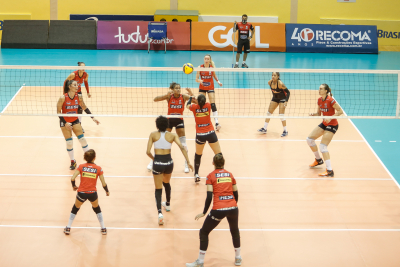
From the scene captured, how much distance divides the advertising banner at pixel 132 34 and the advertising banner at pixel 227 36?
0.63 metres

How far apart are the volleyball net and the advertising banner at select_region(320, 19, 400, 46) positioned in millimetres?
7105

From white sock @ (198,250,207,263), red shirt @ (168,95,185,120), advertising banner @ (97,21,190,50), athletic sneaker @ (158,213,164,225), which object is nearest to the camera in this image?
white sock @ (198,250,207,263)

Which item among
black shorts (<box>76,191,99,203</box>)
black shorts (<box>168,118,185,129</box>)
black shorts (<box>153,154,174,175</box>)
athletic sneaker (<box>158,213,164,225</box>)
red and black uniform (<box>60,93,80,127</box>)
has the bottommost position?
athletic sneaker (<box>158,213,164,225</box>)

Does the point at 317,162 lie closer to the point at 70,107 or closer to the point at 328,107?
the point at 328,107

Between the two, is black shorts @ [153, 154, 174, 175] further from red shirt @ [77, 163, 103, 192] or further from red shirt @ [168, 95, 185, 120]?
red shirt @ [168, 95, 185, 120]

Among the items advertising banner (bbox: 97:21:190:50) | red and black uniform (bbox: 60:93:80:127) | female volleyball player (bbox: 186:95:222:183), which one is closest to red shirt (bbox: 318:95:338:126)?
female volleyball player (bbox: 186:95:222:183)

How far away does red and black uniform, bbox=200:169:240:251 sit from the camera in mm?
6789

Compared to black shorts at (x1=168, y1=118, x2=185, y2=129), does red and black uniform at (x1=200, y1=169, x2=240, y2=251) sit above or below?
below

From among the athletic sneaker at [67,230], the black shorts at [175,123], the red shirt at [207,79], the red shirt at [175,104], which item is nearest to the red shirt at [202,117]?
the red shirt at [175,104]

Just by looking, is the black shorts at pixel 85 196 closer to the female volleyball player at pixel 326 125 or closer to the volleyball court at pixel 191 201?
the volleyball court at pixel 191 201

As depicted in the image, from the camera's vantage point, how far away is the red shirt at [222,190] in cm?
683

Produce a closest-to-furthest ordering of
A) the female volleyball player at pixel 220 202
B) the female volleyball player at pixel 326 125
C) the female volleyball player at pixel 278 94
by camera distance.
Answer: the female volleyball player at pixel 220 202, the female volleyball player at pixel 326 125, the female volleyball player at pixel 278 94

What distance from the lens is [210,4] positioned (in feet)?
87.5

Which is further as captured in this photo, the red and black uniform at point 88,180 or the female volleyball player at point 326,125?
the female volleyball player at point 326,125
